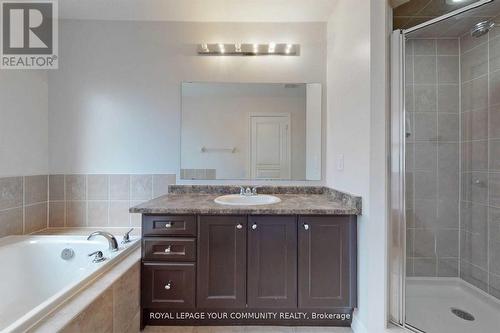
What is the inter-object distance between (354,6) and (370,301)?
200cm

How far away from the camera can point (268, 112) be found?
220 centimetres

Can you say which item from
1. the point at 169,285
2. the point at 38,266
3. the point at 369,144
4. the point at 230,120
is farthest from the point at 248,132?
the point at 38,266

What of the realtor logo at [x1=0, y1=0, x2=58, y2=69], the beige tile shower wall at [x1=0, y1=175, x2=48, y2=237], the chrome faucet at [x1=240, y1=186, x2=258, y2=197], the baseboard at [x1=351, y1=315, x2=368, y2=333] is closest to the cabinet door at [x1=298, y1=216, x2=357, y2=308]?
the baseboard at [x1=351, y1=315, x2=368, y2=333]

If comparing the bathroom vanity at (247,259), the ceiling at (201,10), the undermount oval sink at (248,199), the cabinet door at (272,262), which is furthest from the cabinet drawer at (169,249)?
the ceiling at (201,10)

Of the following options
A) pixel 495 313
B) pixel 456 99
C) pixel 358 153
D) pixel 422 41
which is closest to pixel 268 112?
pixel 358 153

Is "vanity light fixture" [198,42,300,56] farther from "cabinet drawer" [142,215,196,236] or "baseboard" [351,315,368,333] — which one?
"baseboard" [351,315,368,333]

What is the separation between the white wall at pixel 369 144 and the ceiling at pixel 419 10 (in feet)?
0.85

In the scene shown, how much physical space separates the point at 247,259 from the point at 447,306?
5.17 ft

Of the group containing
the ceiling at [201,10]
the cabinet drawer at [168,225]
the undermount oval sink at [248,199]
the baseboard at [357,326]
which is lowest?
the baseboard at [357,326]

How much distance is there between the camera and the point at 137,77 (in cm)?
223

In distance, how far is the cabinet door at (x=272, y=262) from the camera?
1605 millimetres

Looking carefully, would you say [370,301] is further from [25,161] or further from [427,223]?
[25,161]

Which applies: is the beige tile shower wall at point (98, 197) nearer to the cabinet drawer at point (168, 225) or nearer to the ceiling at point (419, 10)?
the cabinet drawer at point (168, 225)

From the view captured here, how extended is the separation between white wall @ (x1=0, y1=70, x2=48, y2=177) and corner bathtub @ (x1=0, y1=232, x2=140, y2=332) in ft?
1.96
